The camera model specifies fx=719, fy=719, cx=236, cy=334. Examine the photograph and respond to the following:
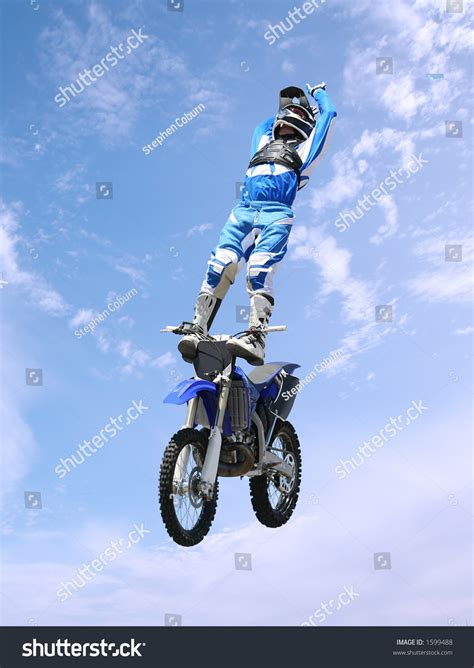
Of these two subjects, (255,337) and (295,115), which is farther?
(295,115)

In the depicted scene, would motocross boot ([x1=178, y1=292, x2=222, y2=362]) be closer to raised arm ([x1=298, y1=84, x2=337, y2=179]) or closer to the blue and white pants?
the blue and white pants

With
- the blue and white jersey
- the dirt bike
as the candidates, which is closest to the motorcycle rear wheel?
the dirt bike

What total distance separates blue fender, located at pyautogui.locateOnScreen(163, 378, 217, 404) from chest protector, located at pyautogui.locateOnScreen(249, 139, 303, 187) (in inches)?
125

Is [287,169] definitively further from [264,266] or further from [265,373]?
[265,373]

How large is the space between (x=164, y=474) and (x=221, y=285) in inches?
102

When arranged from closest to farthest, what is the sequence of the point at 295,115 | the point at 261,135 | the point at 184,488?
the point at 184,488
the point at 295,115
the point at 261,135

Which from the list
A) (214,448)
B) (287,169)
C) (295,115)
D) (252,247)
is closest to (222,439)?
(214,448)

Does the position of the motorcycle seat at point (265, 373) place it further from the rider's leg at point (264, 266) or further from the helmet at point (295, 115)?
the helmet at point (295, 115)

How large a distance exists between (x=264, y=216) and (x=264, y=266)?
74 cm

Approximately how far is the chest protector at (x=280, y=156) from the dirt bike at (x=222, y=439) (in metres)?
2.39

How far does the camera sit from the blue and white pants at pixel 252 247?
28.5 ft

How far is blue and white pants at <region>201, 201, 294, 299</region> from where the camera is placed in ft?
28.5

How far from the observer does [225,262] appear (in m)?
8.72
